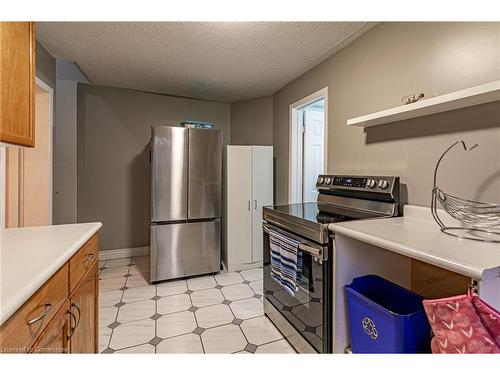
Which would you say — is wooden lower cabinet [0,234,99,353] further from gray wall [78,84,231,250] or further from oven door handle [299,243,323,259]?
gray wall [78,84,231,250]

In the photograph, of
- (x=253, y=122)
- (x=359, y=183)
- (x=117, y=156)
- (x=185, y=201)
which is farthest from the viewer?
(x=253, y=122)

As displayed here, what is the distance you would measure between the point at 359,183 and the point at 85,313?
72.3 inches

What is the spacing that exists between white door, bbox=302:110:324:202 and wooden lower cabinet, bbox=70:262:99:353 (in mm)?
2292

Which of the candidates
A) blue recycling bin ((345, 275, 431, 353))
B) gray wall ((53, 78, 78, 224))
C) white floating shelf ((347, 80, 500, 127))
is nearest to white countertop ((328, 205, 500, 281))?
blue recycling bin ((345, 275, 431, 353))

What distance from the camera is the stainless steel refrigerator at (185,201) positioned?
269 centimetres

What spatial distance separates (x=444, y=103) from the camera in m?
1.22

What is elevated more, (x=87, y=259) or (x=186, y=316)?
(x=87, y=259)

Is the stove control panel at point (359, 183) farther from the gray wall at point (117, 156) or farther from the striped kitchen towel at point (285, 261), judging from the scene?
the gray wall at point (117, 156)

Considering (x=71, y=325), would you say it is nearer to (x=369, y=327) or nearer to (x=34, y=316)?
(x=34, y=316)

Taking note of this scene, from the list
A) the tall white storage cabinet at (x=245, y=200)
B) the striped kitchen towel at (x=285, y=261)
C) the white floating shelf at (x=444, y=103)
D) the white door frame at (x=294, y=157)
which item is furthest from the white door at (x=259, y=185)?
the white floating shelf at (x=444, y=103)

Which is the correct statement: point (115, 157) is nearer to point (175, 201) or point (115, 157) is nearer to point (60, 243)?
point (175, 201)

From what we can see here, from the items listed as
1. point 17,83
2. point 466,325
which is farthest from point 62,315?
point 466,325

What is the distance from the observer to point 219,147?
2941 millimetres
